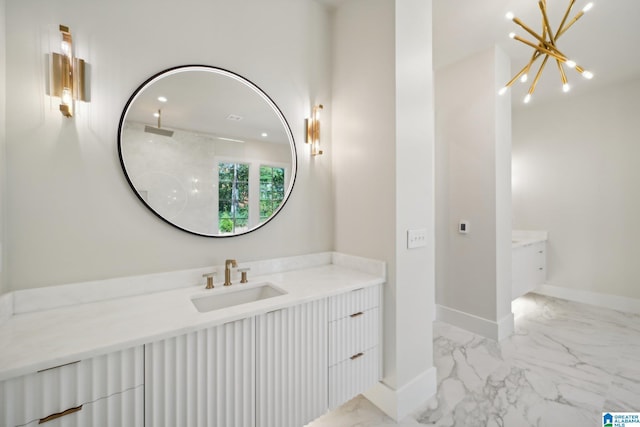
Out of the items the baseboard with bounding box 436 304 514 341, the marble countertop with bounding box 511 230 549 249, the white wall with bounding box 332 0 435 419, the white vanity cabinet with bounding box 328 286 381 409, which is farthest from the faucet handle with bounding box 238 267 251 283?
the marble countertop with bounding box 511 230 549 249

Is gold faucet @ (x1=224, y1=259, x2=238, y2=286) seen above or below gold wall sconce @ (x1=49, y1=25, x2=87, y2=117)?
below

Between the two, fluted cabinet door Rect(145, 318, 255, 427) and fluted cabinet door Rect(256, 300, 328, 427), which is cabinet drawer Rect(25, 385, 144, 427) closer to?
fluted cabinet door Rect(145, 318, 255, 427)

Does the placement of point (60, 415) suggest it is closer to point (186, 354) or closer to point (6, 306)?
point (186, 354)

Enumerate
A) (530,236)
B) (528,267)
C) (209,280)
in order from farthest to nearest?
1. (530,236)
2. (528,267)
3. (209,280)

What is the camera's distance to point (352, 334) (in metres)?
1.59

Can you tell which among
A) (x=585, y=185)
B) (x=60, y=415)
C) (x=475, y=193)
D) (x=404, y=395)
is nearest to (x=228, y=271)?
(x=60, y=415)

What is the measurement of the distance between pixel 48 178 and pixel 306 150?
143 centimetres

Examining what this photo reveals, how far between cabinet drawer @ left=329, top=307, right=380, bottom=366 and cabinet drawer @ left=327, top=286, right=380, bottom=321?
28mm

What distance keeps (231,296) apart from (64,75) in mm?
1314

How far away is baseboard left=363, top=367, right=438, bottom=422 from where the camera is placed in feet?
5.50

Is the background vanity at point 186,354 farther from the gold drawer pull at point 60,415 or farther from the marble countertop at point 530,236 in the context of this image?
the marble countertop at point 530,236

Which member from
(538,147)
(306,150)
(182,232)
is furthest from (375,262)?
(538,147)

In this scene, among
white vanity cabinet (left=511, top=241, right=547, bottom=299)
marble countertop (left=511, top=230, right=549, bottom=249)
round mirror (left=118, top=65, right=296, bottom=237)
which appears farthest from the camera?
marble countertop (left=511, top=230, right=549, bottom=249)
